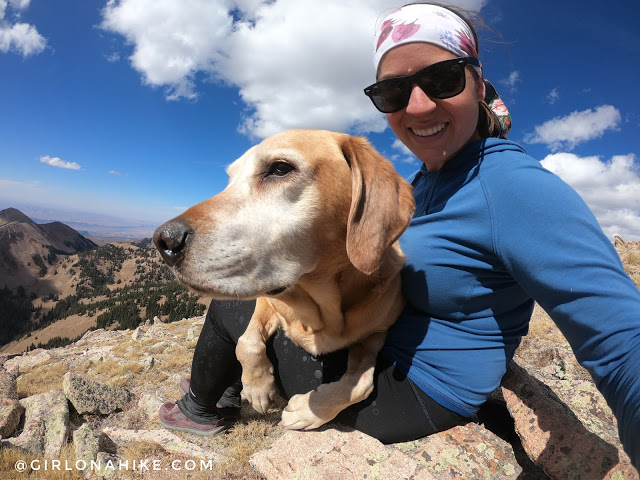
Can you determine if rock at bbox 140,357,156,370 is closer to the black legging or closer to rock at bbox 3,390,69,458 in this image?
rock at bbox 3,390,69,458

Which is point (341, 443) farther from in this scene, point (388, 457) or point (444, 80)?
point (444, 80)

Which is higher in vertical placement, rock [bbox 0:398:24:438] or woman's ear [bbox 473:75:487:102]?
woman's ear [bbox 473:75:487:102]

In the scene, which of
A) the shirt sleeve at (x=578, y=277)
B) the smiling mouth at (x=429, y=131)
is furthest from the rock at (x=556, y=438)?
the smiling mouth at (x=429, y=131)

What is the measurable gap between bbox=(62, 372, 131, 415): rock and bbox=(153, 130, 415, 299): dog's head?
647cm

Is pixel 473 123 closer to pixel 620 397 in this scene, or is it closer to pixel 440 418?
pixel 620 397

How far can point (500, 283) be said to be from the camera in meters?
2.21

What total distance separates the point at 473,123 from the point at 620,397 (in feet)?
6.56

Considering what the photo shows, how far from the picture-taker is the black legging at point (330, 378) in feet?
8.31

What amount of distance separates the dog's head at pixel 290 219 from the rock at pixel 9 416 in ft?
20.9

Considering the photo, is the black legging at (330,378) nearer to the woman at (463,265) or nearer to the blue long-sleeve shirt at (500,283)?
the woman at (463,265)

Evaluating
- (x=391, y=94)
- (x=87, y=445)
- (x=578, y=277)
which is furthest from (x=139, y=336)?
(x=578, y=277)

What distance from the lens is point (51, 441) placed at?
511 cm

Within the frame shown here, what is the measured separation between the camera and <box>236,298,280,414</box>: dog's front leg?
2812mm

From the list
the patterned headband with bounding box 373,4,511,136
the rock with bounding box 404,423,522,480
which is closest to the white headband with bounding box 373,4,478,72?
the patterned headband with bounding box 373,4,511,136
